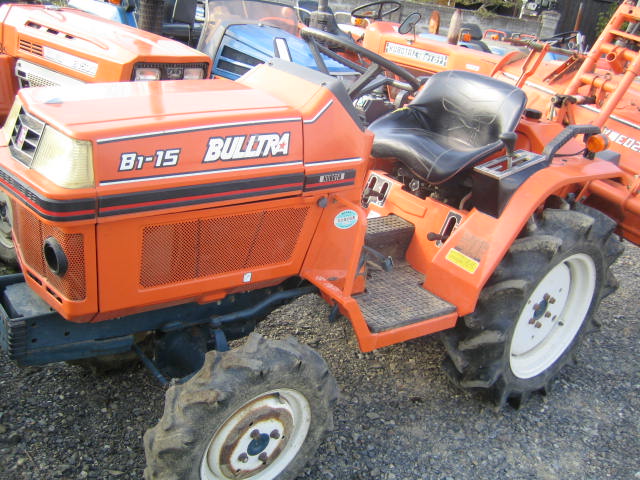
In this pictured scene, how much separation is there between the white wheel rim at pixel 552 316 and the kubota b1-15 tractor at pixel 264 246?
0.01m

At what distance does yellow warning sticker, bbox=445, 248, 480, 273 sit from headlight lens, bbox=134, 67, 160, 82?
214 cm

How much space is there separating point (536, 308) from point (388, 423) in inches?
36.4

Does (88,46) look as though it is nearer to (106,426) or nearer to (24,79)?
(24,79)

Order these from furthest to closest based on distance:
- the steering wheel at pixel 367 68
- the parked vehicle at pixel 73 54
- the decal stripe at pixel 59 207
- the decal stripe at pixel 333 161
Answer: the parked vehicle at pixel 73 54 < the steering wheel at pixel 367 68 < the decal stripe at pixel 333 161 < the decal stripe at pixel 59 207

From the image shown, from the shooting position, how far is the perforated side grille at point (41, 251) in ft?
6.17

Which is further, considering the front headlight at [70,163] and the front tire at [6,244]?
the front tire at [6,244]

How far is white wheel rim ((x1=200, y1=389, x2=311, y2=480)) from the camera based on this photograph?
210 centimetres

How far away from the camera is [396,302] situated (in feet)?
9.02

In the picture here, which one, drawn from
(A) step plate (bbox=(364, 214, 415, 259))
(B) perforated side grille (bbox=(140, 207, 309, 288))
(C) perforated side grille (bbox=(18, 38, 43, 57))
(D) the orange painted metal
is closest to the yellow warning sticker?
(A) step plate (bbox=(364, 214, 415, 259))

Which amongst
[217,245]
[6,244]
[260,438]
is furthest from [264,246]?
[6,244]

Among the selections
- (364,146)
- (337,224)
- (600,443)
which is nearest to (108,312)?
(337,224)

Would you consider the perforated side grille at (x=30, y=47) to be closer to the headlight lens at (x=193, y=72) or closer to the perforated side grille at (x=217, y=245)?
the headlight lens at (x=193, y=72)

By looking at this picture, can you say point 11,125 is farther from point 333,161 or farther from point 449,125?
point 449,125

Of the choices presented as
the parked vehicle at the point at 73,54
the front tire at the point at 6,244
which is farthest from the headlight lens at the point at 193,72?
the front tire at the point at 6,244
